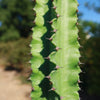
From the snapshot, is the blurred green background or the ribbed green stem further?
the blurred green background

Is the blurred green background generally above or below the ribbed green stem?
above

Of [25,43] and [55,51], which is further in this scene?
[25,43]

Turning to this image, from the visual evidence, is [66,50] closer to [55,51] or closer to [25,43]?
[55,51]

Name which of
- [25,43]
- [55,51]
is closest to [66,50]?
[55,51]

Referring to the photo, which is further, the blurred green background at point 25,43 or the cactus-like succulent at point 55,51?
the blurred green background at point 25,43

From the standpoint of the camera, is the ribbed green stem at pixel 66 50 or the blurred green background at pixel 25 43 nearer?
the ribbed green stem at pixel 66 50

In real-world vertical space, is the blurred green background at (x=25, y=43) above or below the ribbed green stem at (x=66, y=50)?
above
